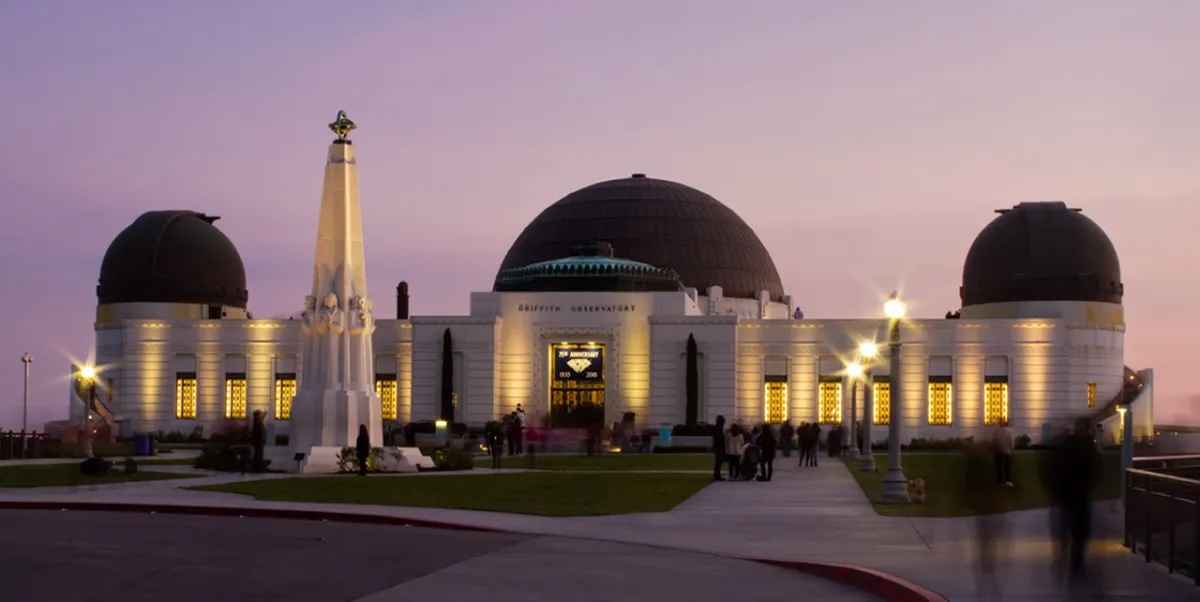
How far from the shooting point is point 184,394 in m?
78.6

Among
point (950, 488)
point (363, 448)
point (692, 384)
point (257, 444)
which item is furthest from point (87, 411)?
point (950, 488)

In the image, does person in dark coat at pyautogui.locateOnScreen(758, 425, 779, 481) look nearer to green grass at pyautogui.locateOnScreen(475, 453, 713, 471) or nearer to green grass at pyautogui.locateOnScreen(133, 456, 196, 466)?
green grass at pyautogui.locateOnScreen(475, 453, 713, 471)

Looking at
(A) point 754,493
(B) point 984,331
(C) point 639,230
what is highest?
(C) point 639,230

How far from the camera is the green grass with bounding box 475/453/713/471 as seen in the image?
48944 mm

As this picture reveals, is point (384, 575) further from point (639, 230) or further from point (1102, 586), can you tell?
point (639, 230)

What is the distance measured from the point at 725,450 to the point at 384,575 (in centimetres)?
2488

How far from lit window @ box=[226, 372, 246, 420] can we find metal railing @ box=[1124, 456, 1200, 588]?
61592 millimetres

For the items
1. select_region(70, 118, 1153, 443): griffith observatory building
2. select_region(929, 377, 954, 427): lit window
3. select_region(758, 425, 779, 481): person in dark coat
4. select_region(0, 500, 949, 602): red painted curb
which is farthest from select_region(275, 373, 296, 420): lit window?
select_region(0, 500, 949, 602): red painted curb

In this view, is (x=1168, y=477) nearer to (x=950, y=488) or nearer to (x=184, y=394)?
(x=950, y=488)

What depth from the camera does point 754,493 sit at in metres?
35.4

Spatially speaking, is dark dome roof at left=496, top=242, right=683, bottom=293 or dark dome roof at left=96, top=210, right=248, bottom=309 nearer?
dark dome roof at left=496, top=242, right=683, bottom=293

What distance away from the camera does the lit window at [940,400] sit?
244ft

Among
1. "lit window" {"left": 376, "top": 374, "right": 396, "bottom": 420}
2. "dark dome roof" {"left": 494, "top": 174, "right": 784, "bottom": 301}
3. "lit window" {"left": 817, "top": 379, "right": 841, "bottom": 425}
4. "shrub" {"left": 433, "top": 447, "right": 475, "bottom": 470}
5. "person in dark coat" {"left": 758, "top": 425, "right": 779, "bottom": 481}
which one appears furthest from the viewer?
"dark dome roof" {"left": 494, "top": 174, "right": 784, "bottom": 301}

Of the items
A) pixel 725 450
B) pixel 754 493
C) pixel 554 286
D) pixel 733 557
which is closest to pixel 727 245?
pixel 554 286
